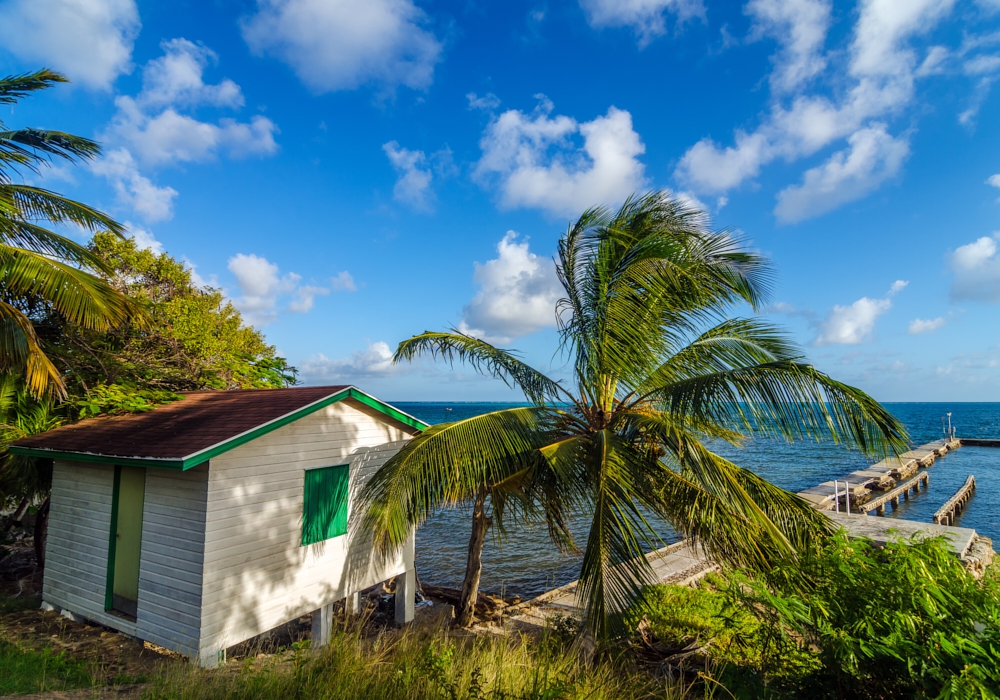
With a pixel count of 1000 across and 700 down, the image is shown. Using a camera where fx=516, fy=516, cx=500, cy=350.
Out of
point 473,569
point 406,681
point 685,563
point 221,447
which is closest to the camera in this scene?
point 406,681

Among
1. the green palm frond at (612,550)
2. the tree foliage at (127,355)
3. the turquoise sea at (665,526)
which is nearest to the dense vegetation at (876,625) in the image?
the green palm frond at (612,550)

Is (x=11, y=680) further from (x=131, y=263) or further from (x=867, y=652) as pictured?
(x=131, y=263)

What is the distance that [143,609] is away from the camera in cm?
752

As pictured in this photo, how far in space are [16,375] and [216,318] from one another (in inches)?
177

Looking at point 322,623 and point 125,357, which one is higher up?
point 125,357

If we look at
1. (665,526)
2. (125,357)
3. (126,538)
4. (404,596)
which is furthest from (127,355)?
(665,526)

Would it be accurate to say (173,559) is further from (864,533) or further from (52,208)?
(864,533)

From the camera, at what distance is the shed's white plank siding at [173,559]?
705cm

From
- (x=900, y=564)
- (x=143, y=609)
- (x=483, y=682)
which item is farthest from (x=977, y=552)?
(x=143, y=609)

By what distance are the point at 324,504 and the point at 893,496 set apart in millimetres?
31298

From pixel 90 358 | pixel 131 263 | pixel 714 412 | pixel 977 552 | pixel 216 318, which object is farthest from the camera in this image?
pixel 977 552

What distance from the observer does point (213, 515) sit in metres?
7.14

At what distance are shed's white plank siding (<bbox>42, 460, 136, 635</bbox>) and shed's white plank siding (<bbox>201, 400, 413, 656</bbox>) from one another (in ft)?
5.95

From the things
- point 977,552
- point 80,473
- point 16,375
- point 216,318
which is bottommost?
point 977,552
